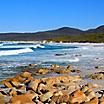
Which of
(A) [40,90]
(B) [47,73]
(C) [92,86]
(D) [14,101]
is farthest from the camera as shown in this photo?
(B) [47,73]

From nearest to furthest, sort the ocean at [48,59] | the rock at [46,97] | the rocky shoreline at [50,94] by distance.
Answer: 1. the rocky shoreline at [50,94]
2. the rock at [46,97]
3. the ocean at [48,59]

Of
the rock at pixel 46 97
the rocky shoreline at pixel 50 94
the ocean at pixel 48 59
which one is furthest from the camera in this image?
the ocean at pixel 48 59

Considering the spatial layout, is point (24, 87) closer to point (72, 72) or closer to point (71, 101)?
point (71, 101)

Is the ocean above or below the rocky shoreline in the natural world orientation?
below

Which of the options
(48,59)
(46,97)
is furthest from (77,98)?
(48,59)

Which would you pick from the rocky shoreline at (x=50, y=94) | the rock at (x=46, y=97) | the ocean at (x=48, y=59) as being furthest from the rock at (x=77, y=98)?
the ocean at (x=48, y=59)

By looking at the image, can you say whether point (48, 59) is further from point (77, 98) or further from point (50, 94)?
point (77, 98)

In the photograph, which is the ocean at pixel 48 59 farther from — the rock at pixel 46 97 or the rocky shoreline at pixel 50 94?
the rock at pixel 46 97

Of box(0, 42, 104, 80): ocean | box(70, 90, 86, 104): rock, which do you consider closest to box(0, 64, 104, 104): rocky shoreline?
box(70, 90, 86, 104): rock

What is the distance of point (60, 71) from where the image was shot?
23.5 metres

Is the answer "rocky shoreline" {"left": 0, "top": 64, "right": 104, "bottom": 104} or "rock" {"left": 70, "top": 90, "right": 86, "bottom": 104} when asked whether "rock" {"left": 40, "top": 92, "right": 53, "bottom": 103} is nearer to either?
"rocky shoreline" {"left": 0, "top": 64, "right": 104, "bottom": 104}

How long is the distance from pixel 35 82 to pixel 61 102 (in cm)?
339

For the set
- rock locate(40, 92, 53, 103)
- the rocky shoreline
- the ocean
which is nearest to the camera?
the rocky shoreline

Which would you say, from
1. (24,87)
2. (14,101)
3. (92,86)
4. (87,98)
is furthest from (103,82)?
(14,101)
